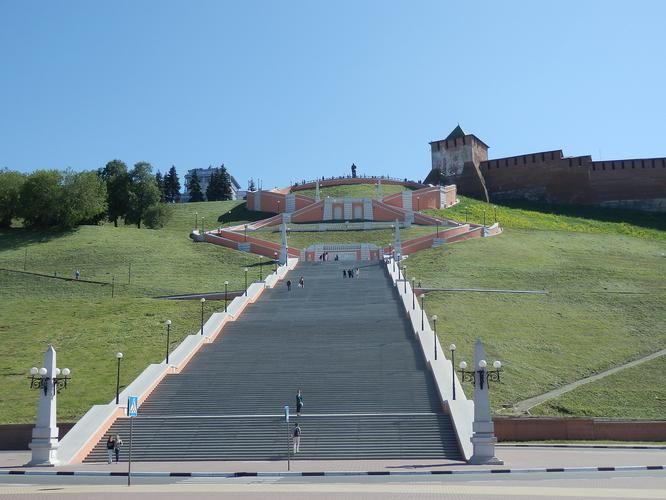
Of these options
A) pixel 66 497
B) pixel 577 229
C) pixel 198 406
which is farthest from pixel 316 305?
pixel 577 229

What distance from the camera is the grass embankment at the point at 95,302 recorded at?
2527 centimetres

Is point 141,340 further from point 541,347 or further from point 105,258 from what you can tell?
point 105,258

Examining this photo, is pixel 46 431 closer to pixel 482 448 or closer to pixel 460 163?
pixel 482 448

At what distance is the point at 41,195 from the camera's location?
54875mm

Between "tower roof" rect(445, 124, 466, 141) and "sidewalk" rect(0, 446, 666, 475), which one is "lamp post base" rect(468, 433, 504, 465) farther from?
"tower roof" rect(445, 124, 466, 141)

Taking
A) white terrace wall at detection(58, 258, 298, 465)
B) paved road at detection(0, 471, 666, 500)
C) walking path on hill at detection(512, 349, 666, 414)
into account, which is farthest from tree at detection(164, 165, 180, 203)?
paved road at detection(0, 471, 666, 500)

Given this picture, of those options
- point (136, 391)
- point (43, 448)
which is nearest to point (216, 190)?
point (136, 391)

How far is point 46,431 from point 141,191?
47728 mm

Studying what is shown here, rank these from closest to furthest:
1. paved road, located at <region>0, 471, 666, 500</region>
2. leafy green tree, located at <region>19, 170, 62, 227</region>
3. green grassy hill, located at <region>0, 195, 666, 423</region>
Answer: paved road, located at <region>0, 471, 666, 500</region> → green grassy hill, located at <region>0, 195, 666, 423</region> → leafy green tree, located at <region>19, 170, 62, 227</region>

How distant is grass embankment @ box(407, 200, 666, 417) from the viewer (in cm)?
2522

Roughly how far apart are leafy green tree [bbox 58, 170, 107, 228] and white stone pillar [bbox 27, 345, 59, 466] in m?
38.2

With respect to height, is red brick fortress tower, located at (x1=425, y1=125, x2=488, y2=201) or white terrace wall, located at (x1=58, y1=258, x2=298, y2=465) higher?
red brick fortress tower, located at (x1=425, y1=125, x2=488, y2=201)

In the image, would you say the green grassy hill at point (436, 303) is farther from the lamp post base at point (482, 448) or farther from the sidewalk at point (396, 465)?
the lamp post base at point (482, 448)

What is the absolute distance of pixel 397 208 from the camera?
66.5m
